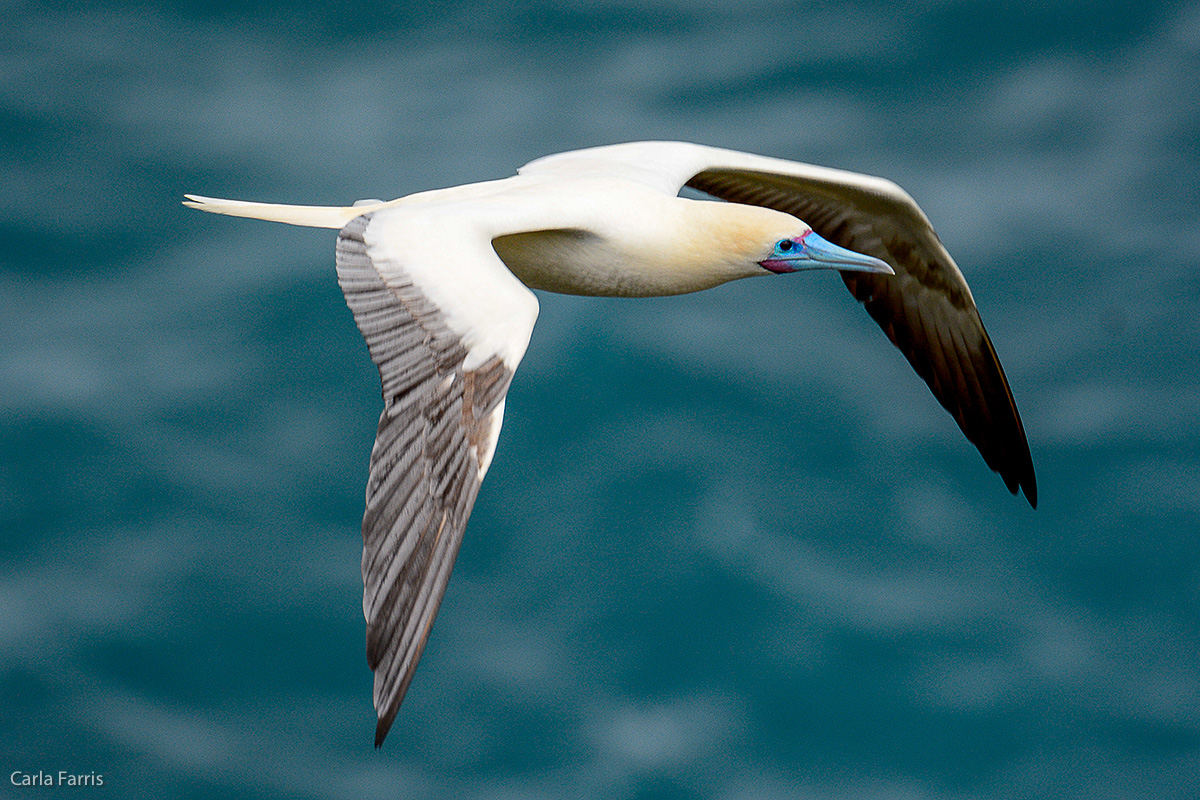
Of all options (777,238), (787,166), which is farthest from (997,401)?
(777,238)

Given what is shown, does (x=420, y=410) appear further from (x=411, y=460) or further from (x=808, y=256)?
(x=808, y=256)

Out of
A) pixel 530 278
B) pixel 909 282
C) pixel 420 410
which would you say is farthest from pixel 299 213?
pixel 909 282

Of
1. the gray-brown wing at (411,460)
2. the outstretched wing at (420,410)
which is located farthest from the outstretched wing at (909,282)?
the gray-brown wing at (411,460)

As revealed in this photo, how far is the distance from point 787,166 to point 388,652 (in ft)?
14.4

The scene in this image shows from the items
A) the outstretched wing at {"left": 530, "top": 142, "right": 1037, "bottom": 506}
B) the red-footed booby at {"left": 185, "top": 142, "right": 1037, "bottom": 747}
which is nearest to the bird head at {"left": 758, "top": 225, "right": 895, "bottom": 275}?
the red-footed booby at {"left": 185, "top": 142, "right": 1037, "bottom": 747}

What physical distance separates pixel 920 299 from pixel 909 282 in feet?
0.42

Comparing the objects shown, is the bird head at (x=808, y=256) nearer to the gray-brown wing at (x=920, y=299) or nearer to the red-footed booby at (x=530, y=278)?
the red-footed booby at (x=530, y=278)

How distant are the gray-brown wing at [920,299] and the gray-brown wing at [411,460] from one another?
3307mm

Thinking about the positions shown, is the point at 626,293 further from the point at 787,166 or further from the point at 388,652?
the point at 388,652

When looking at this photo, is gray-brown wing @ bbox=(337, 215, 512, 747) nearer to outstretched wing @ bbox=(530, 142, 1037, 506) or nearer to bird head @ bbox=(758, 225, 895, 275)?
bird head @ bbox=(758, 225, 895, 275)

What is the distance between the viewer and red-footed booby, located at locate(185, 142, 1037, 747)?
6168 mm

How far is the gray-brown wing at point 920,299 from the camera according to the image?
959 centimetres

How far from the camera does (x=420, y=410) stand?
6418mm

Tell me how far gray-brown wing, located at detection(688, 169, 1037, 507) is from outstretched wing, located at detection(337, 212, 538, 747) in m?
3.06
